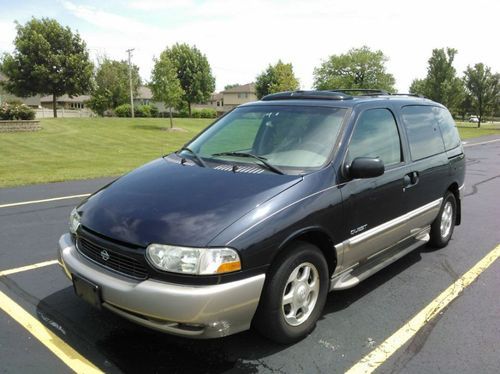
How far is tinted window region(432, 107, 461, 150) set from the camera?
543cm

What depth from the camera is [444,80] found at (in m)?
49.2

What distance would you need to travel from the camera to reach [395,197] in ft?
13.5

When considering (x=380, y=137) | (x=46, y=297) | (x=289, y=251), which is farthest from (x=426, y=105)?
(x=46, y=297)

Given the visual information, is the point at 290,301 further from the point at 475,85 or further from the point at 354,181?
the point at 475,85

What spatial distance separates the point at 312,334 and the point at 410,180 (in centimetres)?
193

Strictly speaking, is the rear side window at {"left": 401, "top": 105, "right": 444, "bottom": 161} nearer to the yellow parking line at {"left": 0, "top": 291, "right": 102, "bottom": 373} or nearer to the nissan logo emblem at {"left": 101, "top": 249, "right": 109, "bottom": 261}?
the nissan logo emblem at {"left": 101, "top": 249, "right": 109, "bottom": 261}

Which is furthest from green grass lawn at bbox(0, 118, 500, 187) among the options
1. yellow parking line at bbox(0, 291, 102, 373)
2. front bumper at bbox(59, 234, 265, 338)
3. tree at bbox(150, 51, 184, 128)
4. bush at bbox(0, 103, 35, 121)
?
front bumper at bbox(59, 234, 265, 338)

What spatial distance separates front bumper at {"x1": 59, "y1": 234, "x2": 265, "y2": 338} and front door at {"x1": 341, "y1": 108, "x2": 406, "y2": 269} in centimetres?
111

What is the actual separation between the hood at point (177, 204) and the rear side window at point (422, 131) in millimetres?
1917

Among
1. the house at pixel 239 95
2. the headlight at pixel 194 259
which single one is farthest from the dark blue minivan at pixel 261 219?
the house at pixel 239 95

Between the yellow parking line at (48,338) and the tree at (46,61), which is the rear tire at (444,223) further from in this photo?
the tree at (46,61)

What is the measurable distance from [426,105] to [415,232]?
1566 mm

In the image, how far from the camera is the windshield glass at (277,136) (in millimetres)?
3668

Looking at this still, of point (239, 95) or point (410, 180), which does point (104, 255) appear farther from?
point (239, 95)
